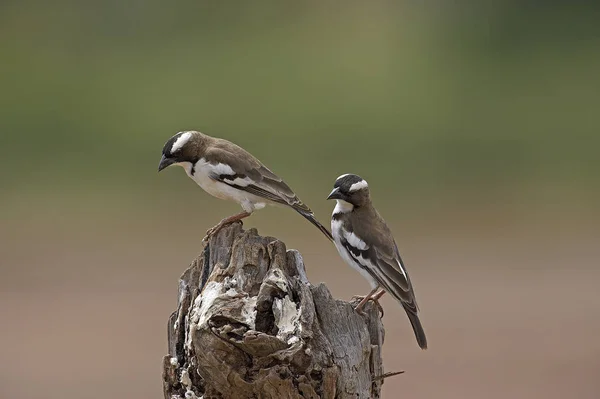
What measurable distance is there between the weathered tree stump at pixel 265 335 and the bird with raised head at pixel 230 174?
2394 mm

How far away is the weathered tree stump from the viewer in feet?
22.1

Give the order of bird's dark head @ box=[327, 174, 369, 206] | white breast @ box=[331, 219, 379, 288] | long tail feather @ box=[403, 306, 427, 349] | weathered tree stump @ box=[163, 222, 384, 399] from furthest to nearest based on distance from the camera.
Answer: bird's dark head @ box=[327, 174, 369, 206]
white breast @ box=[331, 219, 379, 288]
long tail feather @ box=[403, 306, 427, 349]
weathered tree stump @ box=[163, 222, 384, 399]

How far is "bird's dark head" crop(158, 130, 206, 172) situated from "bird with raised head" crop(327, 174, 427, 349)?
1258 mm

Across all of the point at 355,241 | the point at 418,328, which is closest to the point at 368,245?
the point at 355,241

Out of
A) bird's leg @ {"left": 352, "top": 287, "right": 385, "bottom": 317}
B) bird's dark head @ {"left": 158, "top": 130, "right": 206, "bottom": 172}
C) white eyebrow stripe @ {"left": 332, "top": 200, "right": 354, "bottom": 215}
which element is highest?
bird's dark head @ {"left": 158, "top": 130, "right": 206, "bottom": 172}

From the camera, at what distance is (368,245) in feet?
30.8

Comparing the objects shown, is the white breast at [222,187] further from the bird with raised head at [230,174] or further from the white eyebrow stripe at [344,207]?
the white eyebrow stripe at [344,207]

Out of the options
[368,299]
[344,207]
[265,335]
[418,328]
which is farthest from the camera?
[344,207]

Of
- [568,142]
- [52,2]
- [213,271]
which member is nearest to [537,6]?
[568,142]

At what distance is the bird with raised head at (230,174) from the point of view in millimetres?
9961

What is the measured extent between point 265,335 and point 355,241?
290 centimetres

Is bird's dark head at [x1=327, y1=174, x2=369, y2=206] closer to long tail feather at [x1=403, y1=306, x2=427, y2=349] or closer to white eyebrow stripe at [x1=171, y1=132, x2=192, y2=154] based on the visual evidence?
long tail feather at [x1=403, y1=306, x2=427, y2=349]

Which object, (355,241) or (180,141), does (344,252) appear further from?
(180,141)

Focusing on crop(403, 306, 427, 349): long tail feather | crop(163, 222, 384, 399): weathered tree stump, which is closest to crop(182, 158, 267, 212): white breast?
crop(403, 306, 427, 349): long tail feather
